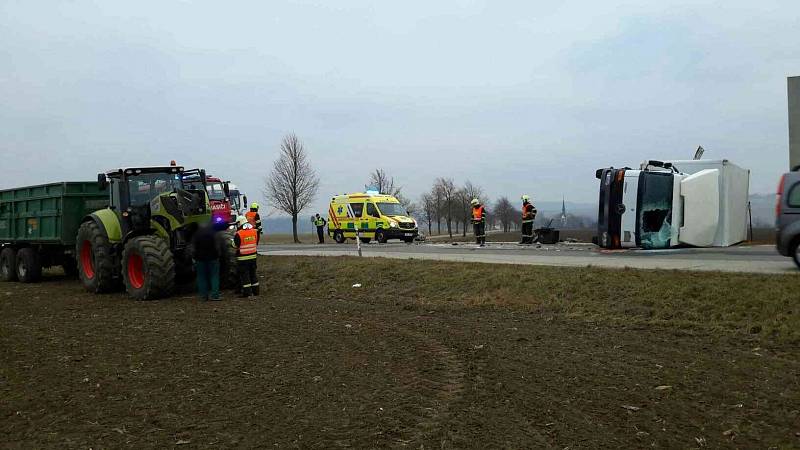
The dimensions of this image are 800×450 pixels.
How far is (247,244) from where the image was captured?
11.8 metres

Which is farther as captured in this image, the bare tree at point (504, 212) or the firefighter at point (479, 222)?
the bare tree at point (504, 212)

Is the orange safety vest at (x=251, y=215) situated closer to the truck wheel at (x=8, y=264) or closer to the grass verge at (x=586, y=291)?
the grass verge at (x=586, y=291)

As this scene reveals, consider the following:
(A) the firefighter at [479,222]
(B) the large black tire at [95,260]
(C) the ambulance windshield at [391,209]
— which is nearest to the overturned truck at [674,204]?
(A) the firefighter at [479,222]

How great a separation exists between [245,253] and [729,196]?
39.1 feet

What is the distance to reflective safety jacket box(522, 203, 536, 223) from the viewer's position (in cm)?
2130

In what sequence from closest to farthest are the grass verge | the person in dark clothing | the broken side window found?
the grass verge → the person in dark clothing → the broken side window

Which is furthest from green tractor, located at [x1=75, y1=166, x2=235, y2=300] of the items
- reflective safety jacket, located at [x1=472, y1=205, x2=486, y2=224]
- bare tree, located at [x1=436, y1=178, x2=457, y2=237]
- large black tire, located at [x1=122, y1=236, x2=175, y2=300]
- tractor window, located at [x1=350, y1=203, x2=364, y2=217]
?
bare tree, located at [x1=436, y1=178, x2=457, y2=237]

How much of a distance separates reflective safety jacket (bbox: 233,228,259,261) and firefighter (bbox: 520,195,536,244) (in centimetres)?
1204

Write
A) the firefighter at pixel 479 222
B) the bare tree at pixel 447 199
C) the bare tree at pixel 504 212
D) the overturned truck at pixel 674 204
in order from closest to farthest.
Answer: the overturned truck at pixel 674 204
the firefighter at pixel 479 222
the bare tree at pixel 447 199
the bare tree at pixel 504 212

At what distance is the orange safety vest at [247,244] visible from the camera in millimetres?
11695

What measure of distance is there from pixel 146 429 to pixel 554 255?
41.6ft

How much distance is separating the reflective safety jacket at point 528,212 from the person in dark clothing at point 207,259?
1254 centimetres

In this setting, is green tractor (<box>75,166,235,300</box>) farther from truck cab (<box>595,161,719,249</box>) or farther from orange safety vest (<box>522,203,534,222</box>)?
orange safety vest (<box>522,203,534,222</box>)

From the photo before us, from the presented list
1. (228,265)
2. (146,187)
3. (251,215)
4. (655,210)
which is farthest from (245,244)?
(655,210)
